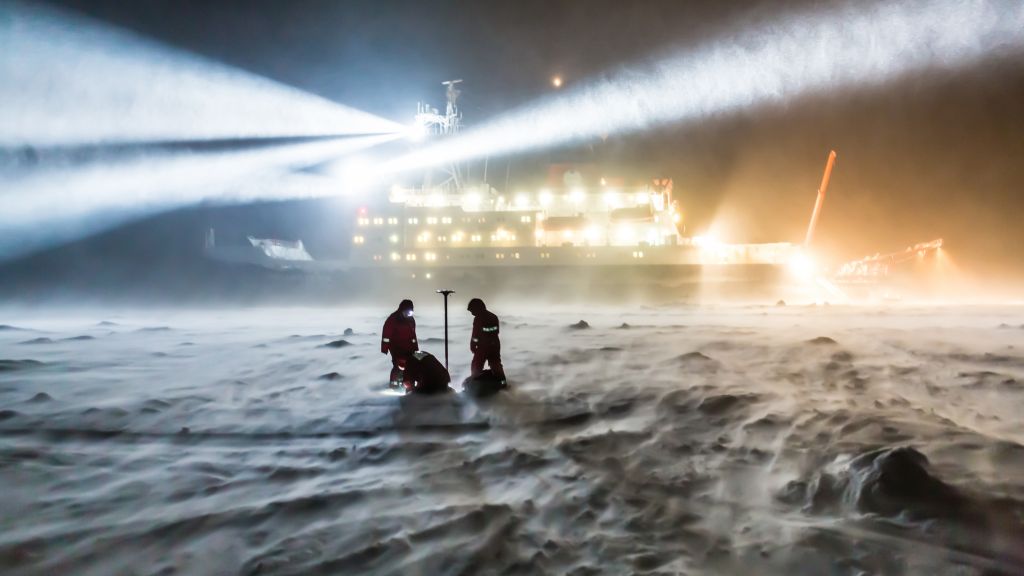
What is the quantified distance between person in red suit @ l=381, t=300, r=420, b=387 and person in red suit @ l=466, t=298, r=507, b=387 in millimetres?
740

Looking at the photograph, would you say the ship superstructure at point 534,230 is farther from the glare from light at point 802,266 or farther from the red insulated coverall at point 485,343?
the red insulated coverall at point 485,343

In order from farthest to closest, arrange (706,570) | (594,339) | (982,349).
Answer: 1. (594,339)
2. (982,349)
3. (706,570)

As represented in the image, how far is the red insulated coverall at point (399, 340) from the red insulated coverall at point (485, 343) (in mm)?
754

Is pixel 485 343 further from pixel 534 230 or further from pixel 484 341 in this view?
pixel 534 230

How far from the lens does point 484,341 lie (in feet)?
20.3

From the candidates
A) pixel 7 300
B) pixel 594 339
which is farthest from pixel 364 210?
pixel 594 339

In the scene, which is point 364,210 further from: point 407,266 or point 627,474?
point 627,474

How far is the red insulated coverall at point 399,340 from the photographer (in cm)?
589

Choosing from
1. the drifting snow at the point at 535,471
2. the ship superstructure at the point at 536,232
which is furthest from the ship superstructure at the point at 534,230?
the drifting snow at the point at 535,471

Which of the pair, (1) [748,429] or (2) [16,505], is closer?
(2) [16,505]

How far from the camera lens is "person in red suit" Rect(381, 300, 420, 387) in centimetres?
589

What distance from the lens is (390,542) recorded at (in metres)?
2.79

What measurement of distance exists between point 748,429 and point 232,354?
936cm

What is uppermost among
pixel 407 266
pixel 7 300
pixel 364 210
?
pixel 364 210
